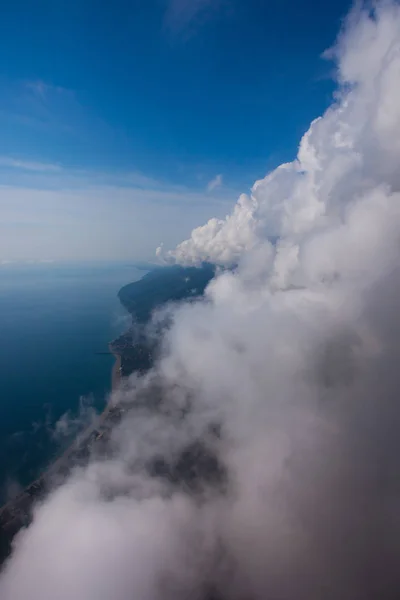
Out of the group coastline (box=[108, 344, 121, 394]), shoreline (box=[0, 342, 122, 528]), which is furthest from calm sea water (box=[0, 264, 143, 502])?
shoreline (box=[0, 342, 122, 528])

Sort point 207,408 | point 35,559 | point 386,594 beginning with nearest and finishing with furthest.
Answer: point 386,594 < point 35,559 < point 207,408

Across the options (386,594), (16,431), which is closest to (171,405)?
(16,431)

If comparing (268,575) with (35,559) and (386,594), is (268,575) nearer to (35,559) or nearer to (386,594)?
(386,594)

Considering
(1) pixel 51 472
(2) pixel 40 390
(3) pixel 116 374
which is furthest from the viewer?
(3) pixel 116 374

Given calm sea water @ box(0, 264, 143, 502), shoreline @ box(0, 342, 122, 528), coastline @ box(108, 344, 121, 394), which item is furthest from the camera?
coastline @ box(108, 344, 121, 394)

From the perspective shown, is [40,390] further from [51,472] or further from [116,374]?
[51,472]

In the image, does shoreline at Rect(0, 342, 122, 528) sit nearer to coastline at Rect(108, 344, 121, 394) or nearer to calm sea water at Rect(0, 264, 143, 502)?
calm sea water at Rect(0, 264, 143, 502)

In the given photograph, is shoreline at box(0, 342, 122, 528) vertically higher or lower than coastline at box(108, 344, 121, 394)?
higher

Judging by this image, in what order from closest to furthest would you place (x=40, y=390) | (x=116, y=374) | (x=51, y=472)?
(x=51, y=472) → (x=40, y=390) → (x=116, y=374)

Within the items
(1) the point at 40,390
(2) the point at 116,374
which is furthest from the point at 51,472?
(2) the point at 116,374

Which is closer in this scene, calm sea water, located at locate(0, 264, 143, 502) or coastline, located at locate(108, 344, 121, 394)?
calm sea water, located at locate(0, 264, 143, 502)

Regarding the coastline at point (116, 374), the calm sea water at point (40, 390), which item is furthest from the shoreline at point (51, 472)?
the coastline at point (116, 374)
